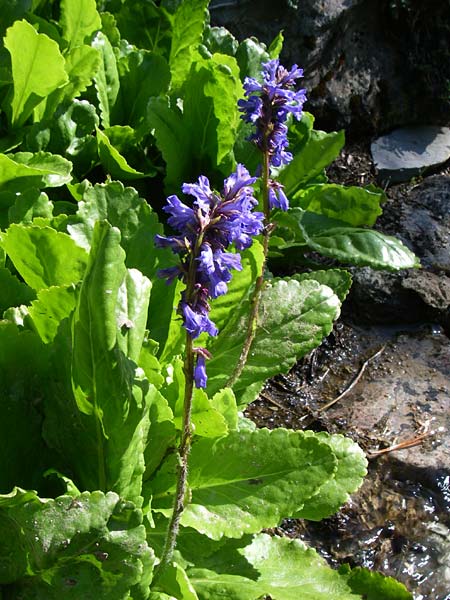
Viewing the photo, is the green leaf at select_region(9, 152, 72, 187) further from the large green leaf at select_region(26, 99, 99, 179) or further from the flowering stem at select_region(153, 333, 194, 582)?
the flowering stem at select_region(153, 333, 194, 582)

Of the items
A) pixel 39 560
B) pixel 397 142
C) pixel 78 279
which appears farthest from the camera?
pixel 397 142

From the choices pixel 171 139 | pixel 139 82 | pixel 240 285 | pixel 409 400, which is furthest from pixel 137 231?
pixel 409 400

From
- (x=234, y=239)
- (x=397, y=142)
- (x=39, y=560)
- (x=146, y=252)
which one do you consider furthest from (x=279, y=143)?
(x=397, y=142)

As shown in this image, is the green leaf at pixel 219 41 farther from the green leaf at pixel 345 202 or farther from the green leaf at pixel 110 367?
the green leaf at pixel 110 367

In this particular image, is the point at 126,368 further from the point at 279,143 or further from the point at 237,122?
the point at 237,122

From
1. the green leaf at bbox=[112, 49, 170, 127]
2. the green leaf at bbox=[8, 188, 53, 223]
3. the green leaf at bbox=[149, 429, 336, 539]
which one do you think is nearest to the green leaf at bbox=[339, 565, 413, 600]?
the green leaf at bbox=[149, 429, 336, 539]

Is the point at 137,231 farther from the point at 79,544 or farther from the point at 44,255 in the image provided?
the point at 79,544
